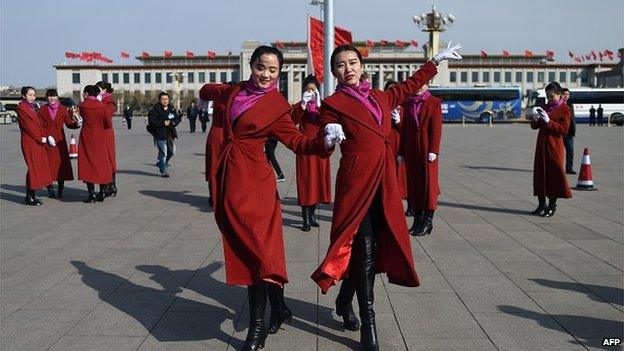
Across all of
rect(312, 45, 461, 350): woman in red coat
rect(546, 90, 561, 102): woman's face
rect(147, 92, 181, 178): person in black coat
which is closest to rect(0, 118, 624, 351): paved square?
rect(312, 45, 461, 350): woman in red coat

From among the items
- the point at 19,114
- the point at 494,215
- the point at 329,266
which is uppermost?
the point at 19,114

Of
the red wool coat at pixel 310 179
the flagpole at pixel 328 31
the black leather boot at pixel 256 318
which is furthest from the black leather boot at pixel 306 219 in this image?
the flagpole at pixel 328 31

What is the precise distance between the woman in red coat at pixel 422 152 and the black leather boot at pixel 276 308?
319 centimetres

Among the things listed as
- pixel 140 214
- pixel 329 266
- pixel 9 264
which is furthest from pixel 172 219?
pixel 329 266

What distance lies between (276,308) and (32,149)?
21.5 feet

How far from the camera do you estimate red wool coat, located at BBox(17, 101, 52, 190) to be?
8992 mm

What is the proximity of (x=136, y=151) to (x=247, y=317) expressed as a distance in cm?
1601

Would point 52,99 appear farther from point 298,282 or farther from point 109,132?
point 298,282

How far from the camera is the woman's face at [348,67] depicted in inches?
144

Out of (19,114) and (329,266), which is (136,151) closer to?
(19,114)

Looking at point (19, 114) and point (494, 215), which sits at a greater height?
point (19, 114)

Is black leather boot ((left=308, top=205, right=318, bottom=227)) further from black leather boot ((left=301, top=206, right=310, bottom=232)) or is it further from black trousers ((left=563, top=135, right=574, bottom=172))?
black trousers ((left=563, top=135, right=574, bottom=172))

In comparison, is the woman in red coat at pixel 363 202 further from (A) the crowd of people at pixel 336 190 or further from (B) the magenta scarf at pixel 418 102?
(B) the magenta scarf at pixel 418 102

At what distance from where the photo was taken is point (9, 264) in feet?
18.6
